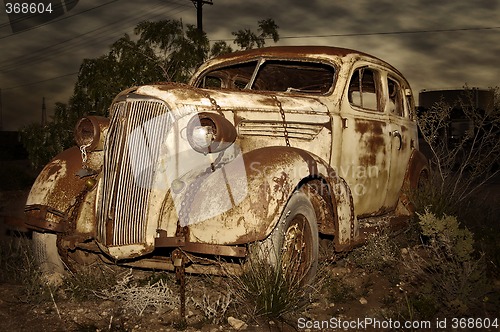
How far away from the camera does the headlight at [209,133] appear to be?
3.74 meters

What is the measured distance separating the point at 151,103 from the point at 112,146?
1.35 feet

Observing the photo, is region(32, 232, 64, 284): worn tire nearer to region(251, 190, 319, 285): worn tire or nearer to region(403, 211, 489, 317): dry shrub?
region(251, 190, 319, 285): worn tire

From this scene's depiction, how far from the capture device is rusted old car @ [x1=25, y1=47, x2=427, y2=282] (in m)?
3.53

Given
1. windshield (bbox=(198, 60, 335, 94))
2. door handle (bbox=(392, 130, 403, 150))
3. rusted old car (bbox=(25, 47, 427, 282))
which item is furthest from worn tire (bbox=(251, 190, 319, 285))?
door handle (bbox=(392, 130, 403, 150))

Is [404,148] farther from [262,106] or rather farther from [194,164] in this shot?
[194,164]

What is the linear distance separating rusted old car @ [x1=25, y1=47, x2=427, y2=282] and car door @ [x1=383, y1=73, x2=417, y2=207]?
81 cm

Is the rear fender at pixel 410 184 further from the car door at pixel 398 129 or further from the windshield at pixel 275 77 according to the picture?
the windshield at pixel 275 77

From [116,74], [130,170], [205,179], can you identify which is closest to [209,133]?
[205,179]

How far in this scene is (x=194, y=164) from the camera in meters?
3.86

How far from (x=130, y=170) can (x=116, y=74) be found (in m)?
6.73

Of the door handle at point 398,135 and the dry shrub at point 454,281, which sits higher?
the door handle at point 398,135

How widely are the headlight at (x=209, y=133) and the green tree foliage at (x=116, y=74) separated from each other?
593 centimetres

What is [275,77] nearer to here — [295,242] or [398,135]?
[398,135]

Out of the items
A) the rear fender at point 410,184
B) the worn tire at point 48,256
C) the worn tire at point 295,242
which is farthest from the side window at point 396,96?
the worn tire at point 48,256
